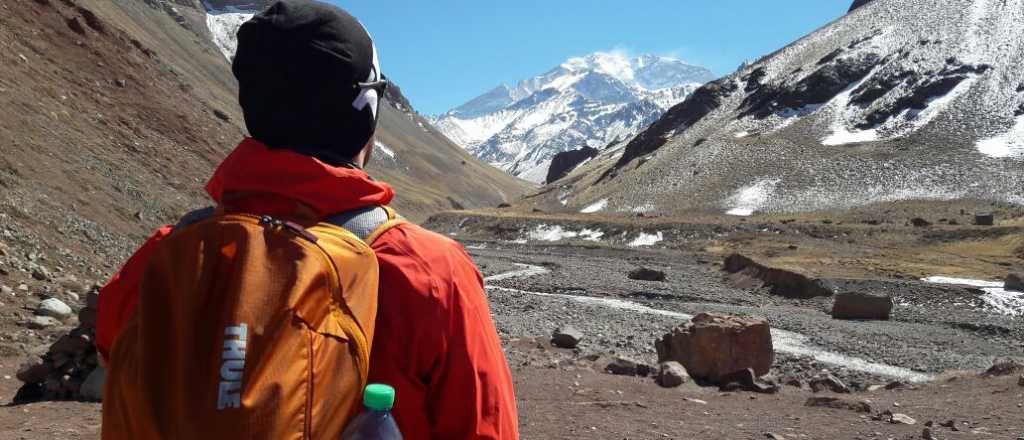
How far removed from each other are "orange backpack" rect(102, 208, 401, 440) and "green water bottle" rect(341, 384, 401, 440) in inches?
2.0

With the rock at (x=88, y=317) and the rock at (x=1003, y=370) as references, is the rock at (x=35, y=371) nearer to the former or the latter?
the rock at (x=88, y=317)

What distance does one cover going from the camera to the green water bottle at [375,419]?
2.17 meters

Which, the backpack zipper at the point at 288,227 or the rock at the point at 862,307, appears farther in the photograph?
the rock at the point at 862,307

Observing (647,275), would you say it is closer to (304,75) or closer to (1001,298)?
(1001,298)

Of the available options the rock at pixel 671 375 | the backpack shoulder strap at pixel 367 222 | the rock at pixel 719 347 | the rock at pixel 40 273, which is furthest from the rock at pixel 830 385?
the backpack shoulder strap at pixel 367 222

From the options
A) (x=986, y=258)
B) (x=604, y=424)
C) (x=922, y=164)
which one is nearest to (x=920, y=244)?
(x=986, y=258)

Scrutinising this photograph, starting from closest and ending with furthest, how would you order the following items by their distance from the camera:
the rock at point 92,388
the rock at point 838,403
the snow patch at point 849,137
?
the rock at point 92,388, the rock at point 838,403, the snow patch at point 849,137

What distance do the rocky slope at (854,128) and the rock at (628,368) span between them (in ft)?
284

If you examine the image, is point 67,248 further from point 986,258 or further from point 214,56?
point 214,56

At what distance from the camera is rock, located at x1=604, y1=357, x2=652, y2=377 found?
625 inches

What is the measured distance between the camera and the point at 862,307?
3181cm

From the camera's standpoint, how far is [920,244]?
63.4 m

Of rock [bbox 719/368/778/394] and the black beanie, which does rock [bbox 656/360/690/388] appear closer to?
rock [bbox 719/368/778/394]

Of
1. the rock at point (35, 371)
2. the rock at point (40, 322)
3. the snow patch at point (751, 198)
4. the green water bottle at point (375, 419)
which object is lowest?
the rock at point (40, 322)
